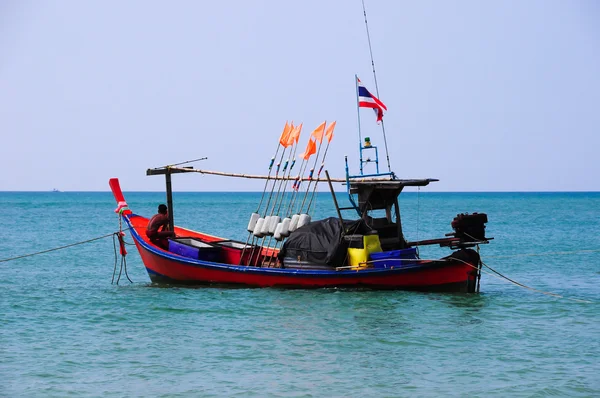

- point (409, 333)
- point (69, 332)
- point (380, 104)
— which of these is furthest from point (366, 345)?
point (380, 104)

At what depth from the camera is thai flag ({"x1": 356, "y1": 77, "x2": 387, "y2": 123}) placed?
760 inches

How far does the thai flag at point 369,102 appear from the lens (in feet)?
63.4

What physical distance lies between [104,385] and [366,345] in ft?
15.5

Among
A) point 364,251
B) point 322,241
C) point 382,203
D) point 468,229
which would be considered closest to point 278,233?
point 322,241

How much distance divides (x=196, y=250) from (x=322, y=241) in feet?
11.9

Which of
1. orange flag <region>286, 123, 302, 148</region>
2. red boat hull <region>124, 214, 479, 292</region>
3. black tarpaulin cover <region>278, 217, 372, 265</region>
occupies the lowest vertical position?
red boat hull <region>124, 214, 479, 292</region>

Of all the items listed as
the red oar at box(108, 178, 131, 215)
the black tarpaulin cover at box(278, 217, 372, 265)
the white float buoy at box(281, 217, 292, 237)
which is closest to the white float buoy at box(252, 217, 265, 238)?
the white float buoy at box(281, 217, 292, 237)

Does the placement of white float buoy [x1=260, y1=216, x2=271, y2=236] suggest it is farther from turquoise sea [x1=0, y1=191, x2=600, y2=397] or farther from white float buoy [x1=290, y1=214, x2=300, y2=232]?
turquoise sea [x1=0, y1=191, x2=600, y2=397]

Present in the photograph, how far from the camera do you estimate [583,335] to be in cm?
1537

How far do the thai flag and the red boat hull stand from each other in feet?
12.6

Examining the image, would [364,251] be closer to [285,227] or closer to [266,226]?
[285,227]

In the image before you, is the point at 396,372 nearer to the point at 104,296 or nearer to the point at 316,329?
the point at 316,329

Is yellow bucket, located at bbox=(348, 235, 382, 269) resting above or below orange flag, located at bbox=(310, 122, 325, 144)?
below

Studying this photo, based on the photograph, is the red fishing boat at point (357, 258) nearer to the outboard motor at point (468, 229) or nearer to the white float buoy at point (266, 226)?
the outboard motor at point (468, 229)
